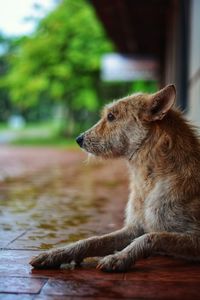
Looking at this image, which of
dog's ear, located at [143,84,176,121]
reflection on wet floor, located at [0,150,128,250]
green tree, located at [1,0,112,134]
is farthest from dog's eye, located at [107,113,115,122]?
green tree, located at [1,0,112,134]

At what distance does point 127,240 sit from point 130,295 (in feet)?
3.08

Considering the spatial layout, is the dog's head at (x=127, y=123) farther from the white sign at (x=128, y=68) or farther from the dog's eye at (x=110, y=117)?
the white sign at (x=128, y=68)

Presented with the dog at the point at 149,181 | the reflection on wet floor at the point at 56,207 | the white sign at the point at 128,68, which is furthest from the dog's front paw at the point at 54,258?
the white sign at the point at 128,68

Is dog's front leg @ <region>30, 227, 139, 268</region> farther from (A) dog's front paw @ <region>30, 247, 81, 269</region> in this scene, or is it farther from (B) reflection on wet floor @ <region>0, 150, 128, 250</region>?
(B) reflection on wet floor @ <region>0, 150, 128, 250</region>

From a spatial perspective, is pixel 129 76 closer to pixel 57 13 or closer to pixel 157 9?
pixel 157 9

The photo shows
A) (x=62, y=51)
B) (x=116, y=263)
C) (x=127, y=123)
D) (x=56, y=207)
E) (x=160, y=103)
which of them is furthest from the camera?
(x=62, y=51)

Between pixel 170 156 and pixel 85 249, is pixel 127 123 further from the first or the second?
pixel 85 249

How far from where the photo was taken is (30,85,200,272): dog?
2.94m

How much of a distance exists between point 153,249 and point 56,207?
2541mm

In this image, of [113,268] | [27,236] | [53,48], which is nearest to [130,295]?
[113,268]

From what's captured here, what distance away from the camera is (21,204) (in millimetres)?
5504

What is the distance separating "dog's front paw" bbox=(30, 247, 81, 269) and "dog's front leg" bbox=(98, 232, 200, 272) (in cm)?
21

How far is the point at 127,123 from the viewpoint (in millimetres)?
3494

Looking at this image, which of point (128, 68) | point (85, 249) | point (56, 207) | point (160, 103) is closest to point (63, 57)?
point (128, 68)
